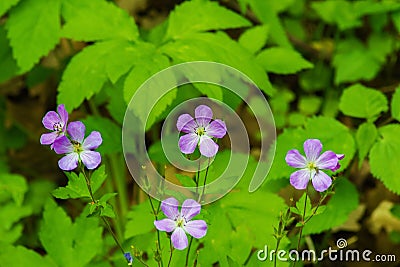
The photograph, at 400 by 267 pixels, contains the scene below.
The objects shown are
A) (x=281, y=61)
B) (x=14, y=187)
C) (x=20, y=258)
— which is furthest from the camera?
(x=281, y=61)

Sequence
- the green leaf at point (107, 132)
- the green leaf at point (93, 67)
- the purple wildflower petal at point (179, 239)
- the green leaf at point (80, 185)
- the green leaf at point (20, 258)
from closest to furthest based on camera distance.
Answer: the purple wildflower petal at point (179, 239) → the green leaf at point (80, 185) → the green leaf at point (20, 258) → the green leaf at point (93, 67) → the green leaf at point (107, 132)

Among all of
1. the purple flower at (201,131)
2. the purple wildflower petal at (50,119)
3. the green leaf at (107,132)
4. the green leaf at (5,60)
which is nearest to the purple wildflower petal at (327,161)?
the purple flower at (201,131)

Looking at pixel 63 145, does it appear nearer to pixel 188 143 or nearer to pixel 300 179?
pixel 188 143

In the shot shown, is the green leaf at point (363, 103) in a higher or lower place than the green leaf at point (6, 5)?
lower

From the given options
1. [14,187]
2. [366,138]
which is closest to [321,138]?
[366,138]

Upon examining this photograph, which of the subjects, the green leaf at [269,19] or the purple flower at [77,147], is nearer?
the purple flower at [77,147]

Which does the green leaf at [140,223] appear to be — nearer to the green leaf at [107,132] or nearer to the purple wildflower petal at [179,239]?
the green leaf at [107,132]

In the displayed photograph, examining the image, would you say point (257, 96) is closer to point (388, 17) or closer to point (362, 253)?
point (362, 253)
